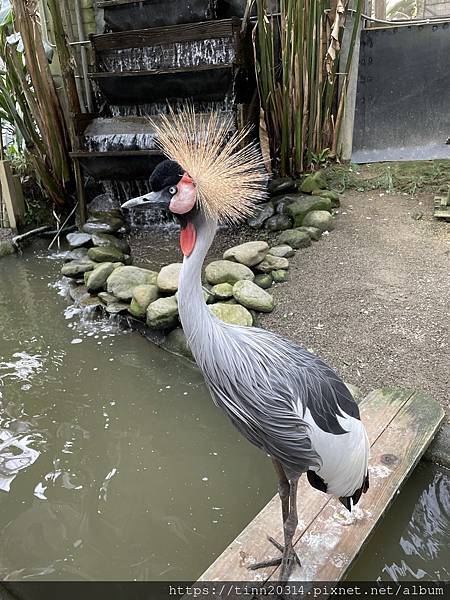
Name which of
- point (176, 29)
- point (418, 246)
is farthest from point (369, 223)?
point (176, 29)

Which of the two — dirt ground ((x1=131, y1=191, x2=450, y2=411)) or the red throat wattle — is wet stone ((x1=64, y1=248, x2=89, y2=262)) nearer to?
dirt ground ((x1=131, y1=191, x2=450, y2=411))

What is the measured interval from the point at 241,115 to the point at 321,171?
0.97 m

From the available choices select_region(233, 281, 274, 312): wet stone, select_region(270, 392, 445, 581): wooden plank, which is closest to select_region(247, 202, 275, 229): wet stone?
select_region(233, 281, 274, 312): wet stone

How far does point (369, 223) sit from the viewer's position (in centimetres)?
411

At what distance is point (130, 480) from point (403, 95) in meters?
4.82

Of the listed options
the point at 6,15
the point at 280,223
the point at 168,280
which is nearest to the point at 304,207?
the point at 280,223

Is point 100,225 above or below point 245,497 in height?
above

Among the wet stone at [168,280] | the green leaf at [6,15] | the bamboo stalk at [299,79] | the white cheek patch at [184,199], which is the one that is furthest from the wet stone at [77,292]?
the green leaf at [6,15]

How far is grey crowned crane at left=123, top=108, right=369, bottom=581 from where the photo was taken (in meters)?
1.33

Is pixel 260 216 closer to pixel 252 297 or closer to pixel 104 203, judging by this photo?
pixel 252 297

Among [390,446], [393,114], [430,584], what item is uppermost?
[393,114]

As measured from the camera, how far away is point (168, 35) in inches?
192

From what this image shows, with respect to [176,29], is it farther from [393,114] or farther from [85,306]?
[85,306]

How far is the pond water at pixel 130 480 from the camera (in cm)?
186
